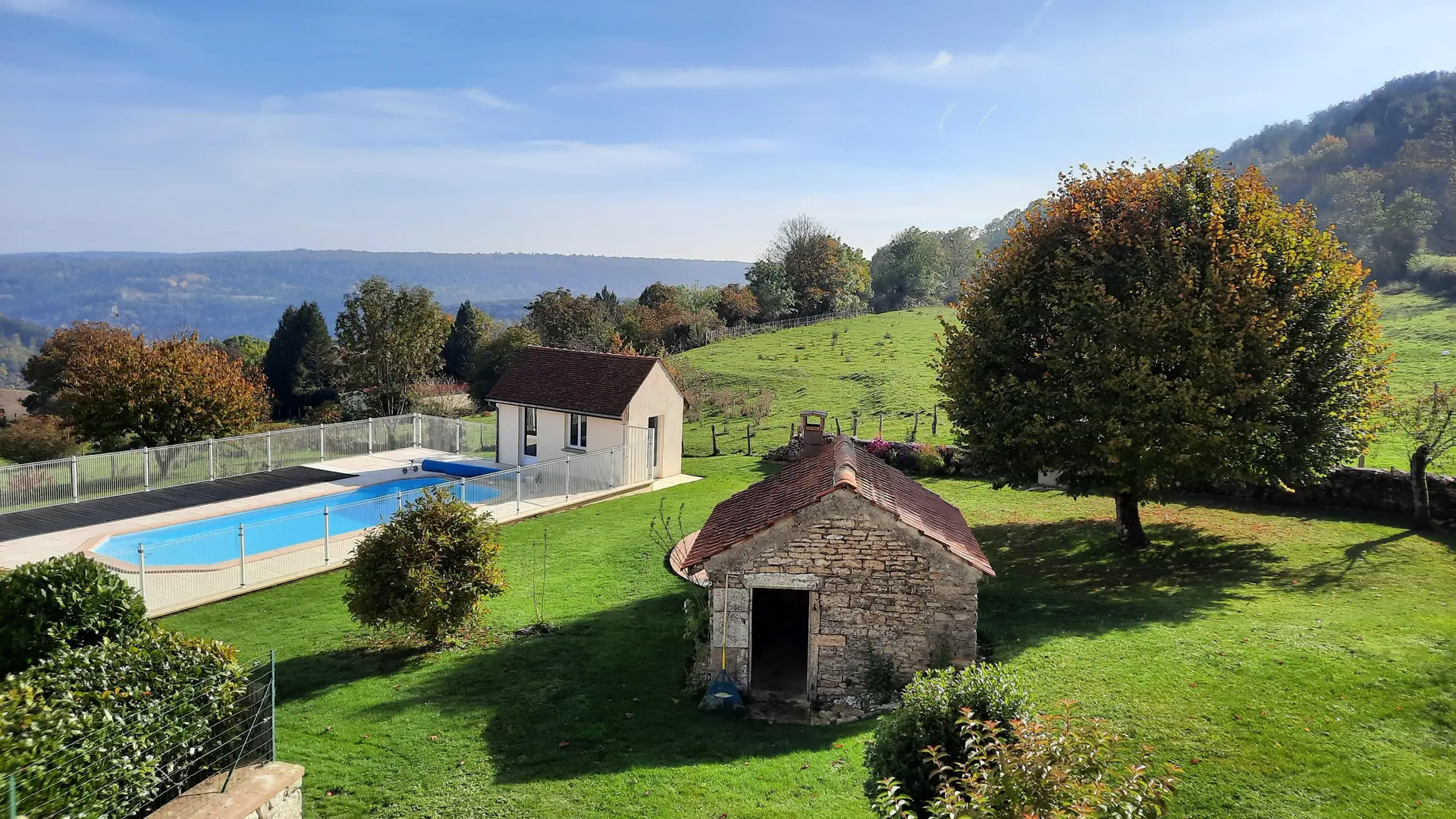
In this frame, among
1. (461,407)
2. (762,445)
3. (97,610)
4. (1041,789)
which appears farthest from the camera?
(461,407)

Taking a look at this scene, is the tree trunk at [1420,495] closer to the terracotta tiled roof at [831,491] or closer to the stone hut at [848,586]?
the terracotta tiled roof at [831,491]

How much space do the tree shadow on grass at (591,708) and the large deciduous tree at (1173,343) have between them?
9.26m

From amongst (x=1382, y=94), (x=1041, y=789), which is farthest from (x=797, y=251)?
(x=1382, y=94)

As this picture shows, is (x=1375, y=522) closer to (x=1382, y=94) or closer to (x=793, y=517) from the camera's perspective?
(x=793, y=517)

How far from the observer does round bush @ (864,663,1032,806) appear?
8.33 meters

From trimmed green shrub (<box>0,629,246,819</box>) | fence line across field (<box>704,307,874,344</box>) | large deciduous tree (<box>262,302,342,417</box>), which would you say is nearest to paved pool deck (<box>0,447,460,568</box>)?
trimmed green shrub (<box>0,629,246,819</box>)

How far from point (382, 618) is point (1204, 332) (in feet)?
54.1

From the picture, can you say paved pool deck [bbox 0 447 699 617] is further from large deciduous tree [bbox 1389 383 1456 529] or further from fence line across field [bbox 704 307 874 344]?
fence line across field [bbox 704 307 874 344]

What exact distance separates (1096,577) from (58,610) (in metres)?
18.0

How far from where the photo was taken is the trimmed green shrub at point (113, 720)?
718cm

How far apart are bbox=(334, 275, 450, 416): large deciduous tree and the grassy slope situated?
49.0 ft

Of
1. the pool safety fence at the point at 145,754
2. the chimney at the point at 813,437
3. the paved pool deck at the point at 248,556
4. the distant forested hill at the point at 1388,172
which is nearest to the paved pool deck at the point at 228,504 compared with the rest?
the paved pool deck at the point at 248,556

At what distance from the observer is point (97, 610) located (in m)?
10.0

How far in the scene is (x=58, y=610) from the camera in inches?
384
